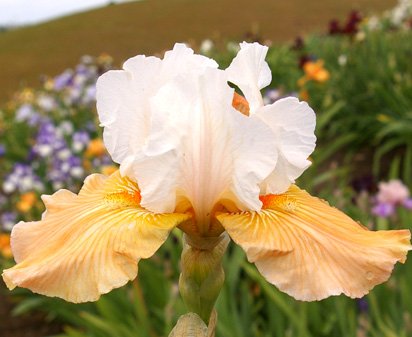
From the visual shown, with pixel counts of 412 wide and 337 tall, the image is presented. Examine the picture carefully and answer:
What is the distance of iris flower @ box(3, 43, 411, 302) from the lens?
60cm

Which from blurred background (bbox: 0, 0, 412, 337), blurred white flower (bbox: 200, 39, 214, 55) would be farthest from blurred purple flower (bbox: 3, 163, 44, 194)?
blurred white flower (bbox: 200, 39, 214, 55)

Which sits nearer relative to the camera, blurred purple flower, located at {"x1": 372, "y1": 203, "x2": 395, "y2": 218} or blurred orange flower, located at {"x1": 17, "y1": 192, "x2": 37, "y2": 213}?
blurred purple flower, located at {"x1": 372, "y1": 203, "x2": 395, "y2": 218}

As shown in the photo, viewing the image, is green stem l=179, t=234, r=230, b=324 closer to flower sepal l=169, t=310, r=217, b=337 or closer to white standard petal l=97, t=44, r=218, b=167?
flower sepal l=169, t=310, r=217, b=337

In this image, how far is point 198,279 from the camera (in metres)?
0.69

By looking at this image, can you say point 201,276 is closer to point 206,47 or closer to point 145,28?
point 206,47

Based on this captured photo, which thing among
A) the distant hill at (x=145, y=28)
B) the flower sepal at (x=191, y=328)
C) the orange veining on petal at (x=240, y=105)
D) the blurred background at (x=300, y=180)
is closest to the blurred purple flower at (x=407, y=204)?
the blurred background at (x=300, y=180)

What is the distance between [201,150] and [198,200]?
6 cm

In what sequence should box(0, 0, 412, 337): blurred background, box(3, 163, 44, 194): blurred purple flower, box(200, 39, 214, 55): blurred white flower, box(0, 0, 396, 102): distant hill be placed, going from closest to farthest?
box(0, 0, 412, 337): blurred background → box(3, 163, 44, 194): blurred purple flower → box(200, 39, 214, 55): blurred white flower → box(0, 0, 396, 102): distant hill

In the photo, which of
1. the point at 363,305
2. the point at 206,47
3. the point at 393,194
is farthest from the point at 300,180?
the point at 206,47

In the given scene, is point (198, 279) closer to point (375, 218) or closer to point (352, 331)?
point (352, 331)

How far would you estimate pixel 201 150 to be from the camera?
698mm

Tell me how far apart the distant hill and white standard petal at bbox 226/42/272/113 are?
639 inches

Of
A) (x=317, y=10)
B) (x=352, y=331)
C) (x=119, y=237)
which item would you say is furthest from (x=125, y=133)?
(x=317, y=10)

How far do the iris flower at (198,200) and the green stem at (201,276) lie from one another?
0.02 meters
